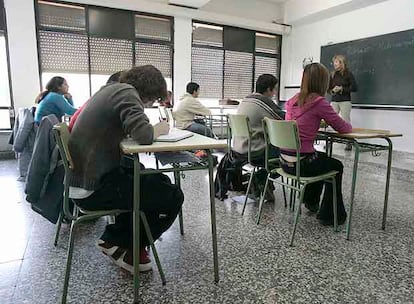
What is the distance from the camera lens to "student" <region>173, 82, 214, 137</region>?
416 centimetres

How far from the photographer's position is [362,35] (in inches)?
203

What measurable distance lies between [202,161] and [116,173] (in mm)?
404

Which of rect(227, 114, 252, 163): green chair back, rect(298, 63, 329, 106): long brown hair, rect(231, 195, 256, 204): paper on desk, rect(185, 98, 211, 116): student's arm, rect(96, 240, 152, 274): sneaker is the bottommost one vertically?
rect(231, 195, 256, 204): paper on desk

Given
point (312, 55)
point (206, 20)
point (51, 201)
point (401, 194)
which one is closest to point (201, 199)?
point (51, 201)

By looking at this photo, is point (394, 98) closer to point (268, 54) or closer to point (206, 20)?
A: point (268, 54)

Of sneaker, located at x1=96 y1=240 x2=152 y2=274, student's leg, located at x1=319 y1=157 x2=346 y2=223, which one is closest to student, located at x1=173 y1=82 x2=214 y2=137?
student's leg, located at x1=319 y1=157 x2=346 y2=223

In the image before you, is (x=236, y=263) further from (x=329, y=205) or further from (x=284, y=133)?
(x=329, y=205)

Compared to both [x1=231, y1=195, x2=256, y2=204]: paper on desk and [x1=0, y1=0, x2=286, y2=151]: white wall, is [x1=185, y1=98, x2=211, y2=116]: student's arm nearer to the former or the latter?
[x1=231, y1=195, x2=256, y2=204]: paper on desk

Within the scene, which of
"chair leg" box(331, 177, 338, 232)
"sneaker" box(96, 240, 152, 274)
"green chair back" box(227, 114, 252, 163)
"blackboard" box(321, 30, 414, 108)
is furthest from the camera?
"blackboard" box(321, 30, 414, 108)

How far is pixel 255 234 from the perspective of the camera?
2074 millimetres

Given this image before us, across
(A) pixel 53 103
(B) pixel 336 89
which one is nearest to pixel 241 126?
(A) pixel 53 103

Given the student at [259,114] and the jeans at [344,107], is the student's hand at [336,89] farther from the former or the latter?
the student at [259,114]

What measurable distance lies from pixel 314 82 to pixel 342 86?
3.19 meters

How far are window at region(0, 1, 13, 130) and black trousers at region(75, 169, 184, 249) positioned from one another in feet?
13.7
